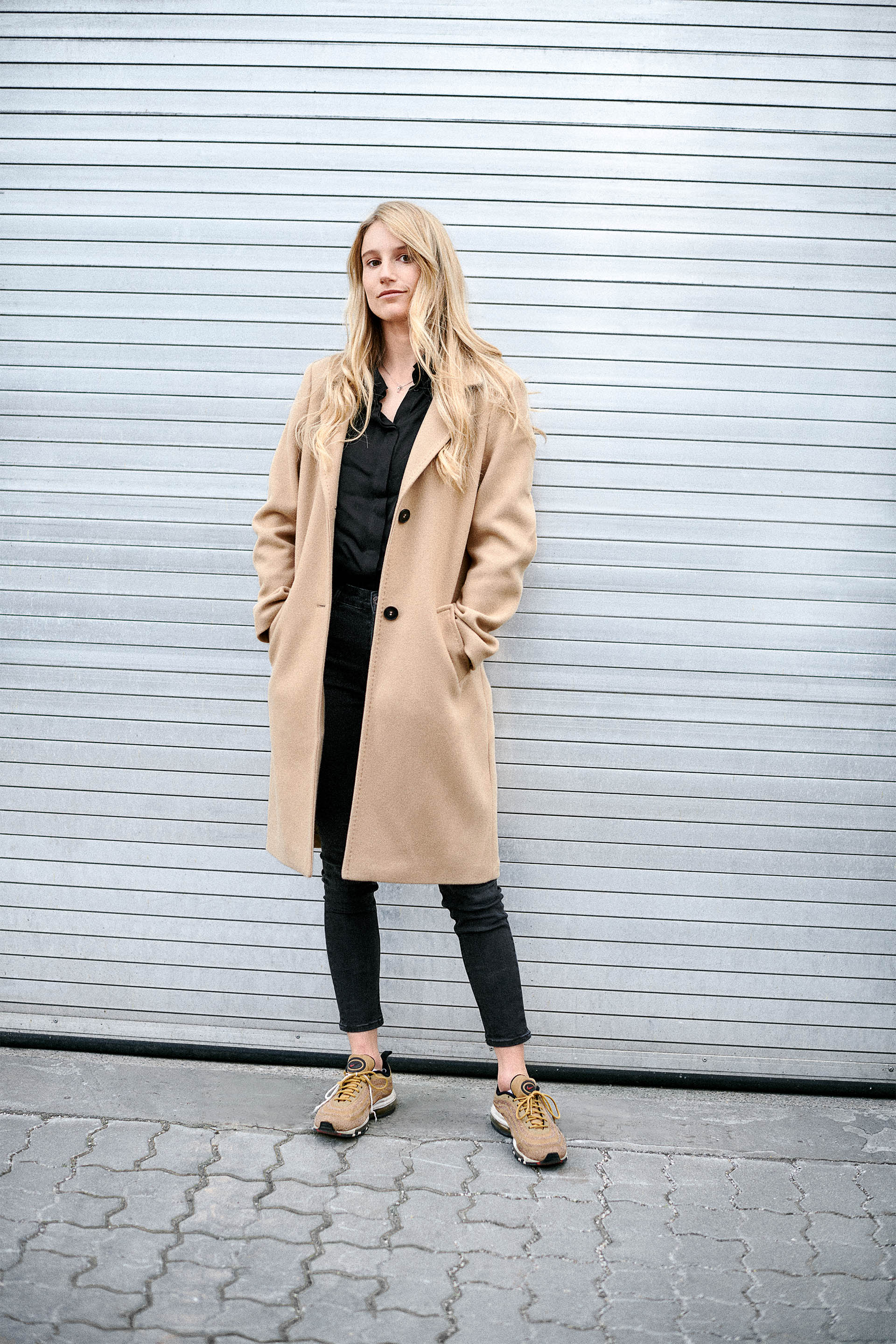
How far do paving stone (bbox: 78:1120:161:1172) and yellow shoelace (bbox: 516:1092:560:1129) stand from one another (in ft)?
3.29

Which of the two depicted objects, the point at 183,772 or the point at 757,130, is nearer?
the point at 757,130

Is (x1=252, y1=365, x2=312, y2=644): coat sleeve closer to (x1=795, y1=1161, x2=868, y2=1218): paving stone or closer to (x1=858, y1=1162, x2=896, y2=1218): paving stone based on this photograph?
(x1=795, y1=1161, x2=868, y2=1218): paving stone

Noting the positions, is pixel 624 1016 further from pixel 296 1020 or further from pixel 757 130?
pixel 757 130

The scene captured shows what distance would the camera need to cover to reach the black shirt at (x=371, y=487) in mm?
2678

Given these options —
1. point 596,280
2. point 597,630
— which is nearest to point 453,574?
point 597,630

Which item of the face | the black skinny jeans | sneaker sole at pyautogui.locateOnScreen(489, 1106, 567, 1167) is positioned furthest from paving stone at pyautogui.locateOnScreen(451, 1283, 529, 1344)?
the face

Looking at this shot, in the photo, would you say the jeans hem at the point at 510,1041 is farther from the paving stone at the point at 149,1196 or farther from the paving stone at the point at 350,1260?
the paving stone at the point at 149,1196

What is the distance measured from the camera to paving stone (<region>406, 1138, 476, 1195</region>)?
2543mm

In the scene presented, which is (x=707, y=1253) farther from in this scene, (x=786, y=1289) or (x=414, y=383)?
(x=414, y=383)

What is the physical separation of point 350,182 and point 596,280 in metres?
0.83

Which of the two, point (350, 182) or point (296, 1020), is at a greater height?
point (350, 182)

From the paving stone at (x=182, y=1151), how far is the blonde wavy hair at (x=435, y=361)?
6.15 feet

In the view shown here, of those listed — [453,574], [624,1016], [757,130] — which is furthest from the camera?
[624,1016]

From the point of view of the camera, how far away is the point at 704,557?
315 centimetres
